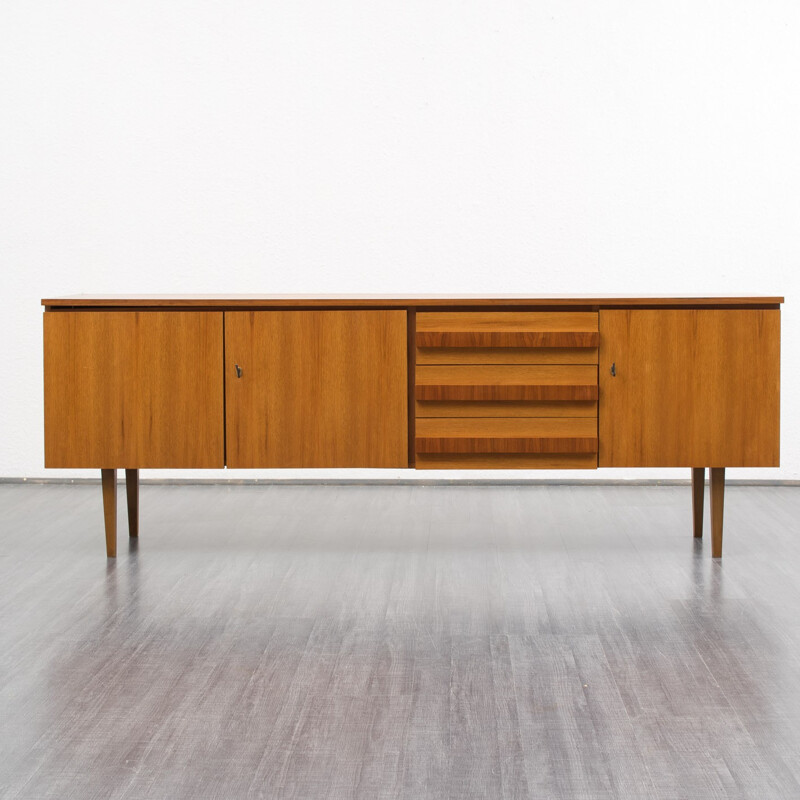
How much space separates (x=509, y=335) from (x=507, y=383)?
0.42ft

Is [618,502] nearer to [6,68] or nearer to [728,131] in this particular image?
[728,131]

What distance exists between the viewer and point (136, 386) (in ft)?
8.63

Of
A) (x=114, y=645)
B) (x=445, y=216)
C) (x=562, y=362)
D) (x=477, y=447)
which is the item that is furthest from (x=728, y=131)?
(x=114, y=645)

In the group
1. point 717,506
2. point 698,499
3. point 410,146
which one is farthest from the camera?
point 410,146

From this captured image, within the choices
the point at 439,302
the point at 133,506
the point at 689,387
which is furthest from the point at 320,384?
the point at 689,387

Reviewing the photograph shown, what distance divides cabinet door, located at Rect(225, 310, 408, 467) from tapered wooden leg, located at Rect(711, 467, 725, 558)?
0.87 meters

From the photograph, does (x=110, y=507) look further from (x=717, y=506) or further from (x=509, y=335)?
(x=717, y=506)

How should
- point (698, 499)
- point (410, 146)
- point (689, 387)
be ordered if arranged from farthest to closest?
point (410, 146) < point (698, 499) < point (689, 387)

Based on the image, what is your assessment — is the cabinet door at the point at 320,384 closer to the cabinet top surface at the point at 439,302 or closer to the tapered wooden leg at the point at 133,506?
the cabinet top surface at the point at 439,302

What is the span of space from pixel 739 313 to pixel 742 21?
1944 millimetres

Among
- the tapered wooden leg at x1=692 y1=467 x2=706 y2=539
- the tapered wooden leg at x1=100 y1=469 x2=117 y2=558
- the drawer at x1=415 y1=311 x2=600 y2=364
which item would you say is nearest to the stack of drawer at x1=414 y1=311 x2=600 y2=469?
the drawer at x1=415 y1=311 x2=600 y2=364

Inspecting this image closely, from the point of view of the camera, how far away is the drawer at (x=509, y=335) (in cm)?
260

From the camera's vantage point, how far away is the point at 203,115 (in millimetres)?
4043

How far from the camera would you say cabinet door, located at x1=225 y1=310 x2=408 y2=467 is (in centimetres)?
261
